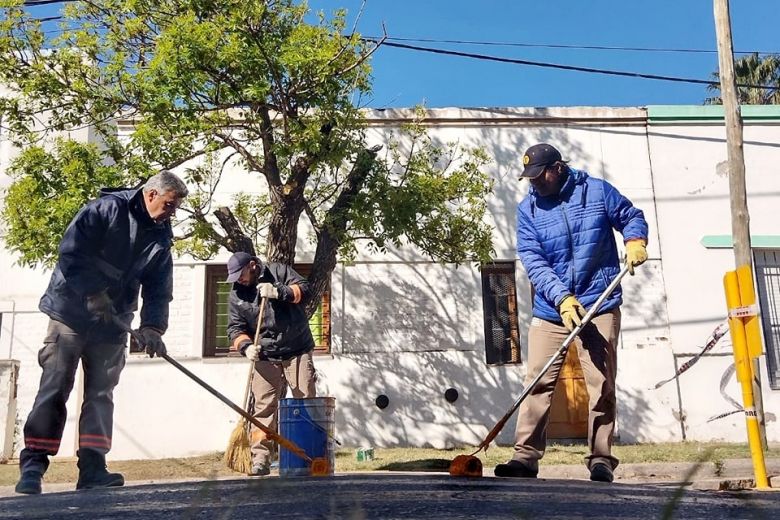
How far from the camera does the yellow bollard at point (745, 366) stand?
443cm

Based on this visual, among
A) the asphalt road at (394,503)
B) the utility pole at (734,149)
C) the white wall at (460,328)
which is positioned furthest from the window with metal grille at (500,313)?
the asphalt road at (394,503)

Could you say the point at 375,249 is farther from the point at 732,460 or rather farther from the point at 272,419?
the point at 732,460

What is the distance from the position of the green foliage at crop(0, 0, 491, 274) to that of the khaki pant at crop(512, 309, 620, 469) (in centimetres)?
387

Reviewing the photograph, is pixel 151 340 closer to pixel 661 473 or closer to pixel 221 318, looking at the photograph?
pixel 661 473

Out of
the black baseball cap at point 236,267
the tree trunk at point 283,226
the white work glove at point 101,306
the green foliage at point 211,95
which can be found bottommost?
the white work glove at point 101,306

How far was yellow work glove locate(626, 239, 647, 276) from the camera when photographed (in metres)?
4.24

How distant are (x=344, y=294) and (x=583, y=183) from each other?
646 cm

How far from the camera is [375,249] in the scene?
381 inches

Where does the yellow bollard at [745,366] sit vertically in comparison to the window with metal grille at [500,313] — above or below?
below

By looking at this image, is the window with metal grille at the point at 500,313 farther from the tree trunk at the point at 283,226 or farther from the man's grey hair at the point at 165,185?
the man's grey hair at the point at 165,185

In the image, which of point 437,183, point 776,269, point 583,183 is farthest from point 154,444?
point 776,269

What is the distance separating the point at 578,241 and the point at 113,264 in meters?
2.66

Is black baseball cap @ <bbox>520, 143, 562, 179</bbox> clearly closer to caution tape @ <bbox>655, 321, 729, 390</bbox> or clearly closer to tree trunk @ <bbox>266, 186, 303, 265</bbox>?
tree trunk @ <bbox>266, 186, 303, 265</bbox>

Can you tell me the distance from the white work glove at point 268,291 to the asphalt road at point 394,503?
313 centimetres
